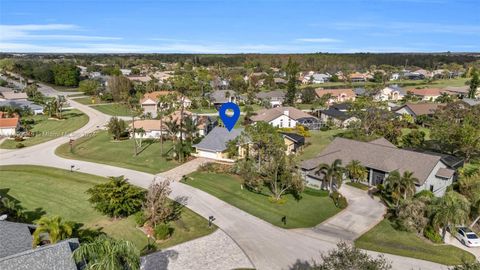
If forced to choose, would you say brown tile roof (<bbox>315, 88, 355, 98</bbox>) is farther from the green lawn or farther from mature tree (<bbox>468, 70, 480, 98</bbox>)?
the green lawn

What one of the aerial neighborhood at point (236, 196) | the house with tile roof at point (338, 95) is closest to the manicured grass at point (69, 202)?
the aerial neighborhood at point (236, 196)

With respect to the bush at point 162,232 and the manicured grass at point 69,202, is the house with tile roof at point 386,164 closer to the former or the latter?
the manicured grass at point 69,202

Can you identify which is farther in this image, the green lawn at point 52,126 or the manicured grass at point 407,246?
the green lawn at point 52,126

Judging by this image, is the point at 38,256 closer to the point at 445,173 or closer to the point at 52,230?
the point at 52,230

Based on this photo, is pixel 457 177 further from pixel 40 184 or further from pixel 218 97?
pixel 218 97

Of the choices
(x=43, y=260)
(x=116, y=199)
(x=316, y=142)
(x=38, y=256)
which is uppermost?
(x=38, y=256)

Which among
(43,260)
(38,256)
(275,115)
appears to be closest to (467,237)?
(43,260)

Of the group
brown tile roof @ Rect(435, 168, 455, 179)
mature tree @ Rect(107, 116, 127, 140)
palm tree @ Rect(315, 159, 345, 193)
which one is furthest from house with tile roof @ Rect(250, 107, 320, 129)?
brown tile roof @ Rect(435, 168, 455, 179)
